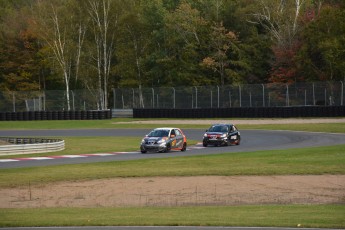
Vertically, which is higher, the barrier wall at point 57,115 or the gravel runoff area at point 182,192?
the barrier wall at point 57,115

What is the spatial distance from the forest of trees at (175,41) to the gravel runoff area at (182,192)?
5340 cm

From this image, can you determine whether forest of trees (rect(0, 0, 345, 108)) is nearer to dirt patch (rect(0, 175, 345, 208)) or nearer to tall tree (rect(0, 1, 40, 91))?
tall tree (rect(0, 1, 40, 91))

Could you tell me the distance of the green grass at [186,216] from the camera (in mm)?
15133

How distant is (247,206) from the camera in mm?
18203

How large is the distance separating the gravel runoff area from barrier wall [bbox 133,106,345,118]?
3787cm

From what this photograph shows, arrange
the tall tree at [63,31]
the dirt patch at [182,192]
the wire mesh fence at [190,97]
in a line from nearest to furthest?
the dirt patch at [182,192] → the wire mesh fence at [190,97] → the tall tree at [63,31]

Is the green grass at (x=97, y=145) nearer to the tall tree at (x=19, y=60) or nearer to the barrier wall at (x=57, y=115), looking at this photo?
the barrier wall at (x=57, y=115)

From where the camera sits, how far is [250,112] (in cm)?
6488

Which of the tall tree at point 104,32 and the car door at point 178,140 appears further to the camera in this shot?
the tall tree at point 104,32

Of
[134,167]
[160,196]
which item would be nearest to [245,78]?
[134,167]

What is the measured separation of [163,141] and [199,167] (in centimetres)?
890

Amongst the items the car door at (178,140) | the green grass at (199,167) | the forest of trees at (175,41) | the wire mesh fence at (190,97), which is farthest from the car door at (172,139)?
the forest of trees at (175,41)

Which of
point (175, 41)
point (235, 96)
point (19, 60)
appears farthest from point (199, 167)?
point (19, 60)

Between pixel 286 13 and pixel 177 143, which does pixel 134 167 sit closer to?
pixel 177 143
